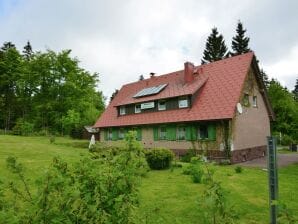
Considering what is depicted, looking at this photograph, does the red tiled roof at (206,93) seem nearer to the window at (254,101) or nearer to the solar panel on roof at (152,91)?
the solar panel on roof at (152,91)

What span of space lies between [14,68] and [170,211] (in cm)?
5581

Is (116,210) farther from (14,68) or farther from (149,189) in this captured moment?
(14,68)

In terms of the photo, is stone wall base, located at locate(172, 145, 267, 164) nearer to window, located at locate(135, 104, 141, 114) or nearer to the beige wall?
the beige wall

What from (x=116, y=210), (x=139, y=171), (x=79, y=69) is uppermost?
(x=79, y=69)

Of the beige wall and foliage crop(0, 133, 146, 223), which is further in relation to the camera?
the beige wall

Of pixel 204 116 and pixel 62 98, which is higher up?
pixel 62 98

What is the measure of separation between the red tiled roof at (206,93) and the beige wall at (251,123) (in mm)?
1372

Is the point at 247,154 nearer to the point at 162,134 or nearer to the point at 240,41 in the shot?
the point at 162,134

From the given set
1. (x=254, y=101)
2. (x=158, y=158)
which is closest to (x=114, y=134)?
(x=254, y=101)

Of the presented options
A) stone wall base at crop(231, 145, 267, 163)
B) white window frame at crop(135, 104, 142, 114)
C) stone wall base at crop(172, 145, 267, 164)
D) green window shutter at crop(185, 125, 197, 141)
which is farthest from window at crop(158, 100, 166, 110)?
stone wall base at crop(231, 145, 267, 163)

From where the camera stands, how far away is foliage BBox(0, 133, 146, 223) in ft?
11.1

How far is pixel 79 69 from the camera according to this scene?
51406 mm

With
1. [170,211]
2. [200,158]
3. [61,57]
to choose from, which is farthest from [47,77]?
[200,158]

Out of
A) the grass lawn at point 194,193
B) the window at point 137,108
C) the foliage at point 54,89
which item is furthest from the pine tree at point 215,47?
the grass lawn at point 194,193
